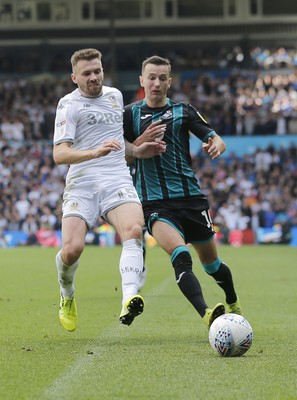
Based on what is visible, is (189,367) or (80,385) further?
(189,367)

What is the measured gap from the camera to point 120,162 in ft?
28.7

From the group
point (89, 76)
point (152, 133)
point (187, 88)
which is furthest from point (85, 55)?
point (187, 88)

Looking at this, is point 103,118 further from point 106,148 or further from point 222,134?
point 222,134

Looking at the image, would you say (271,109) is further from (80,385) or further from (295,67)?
(80,385)

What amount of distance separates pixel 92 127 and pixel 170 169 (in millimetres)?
769

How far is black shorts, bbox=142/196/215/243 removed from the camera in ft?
28.3

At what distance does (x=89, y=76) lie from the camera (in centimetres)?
858

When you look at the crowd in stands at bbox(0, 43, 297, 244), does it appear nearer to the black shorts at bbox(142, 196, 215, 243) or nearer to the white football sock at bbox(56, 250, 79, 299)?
the black shorts at bbox(142, 196, 215, 243)

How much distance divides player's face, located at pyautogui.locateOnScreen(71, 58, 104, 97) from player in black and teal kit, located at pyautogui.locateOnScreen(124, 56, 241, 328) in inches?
17.5

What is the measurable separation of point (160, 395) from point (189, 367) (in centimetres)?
112

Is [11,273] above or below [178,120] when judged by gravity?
below

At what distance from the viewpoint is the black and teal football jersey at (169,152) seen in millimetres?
8773

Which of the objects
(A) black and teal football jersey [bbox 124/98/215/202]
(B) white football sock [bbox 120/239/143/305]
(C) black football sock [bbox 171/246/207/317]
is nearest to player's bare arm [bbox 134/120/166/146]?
(A) black and teal football jersey [bbox 124/98/215/202]

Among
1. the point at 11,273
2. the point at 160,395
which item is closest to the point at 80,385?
the point at 160,395
